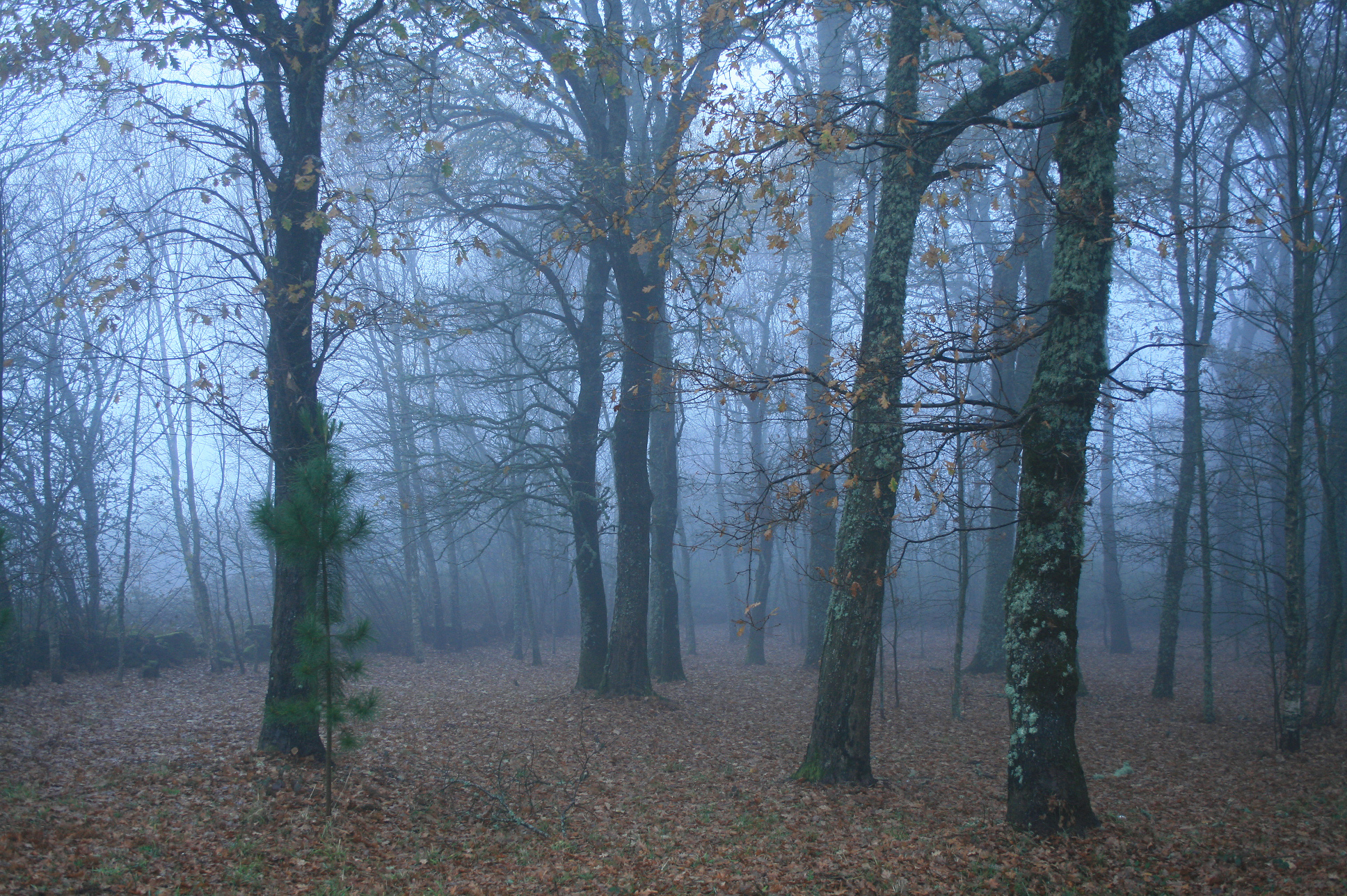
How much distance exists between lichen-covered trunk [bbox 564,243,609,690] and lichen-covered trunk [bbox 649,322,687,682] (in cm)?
168

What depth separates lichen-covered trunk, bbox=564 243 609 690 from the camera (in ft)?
38.8

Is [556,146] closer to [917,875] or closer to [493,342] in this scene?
[493,342]

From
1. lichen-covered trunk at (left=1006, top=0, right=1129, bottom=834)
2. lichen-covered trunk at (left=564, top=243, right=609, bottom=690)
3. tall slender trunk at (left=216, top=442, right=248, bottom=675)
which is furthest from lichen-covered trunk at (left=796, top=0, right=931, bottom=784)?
tall slender trunk at (left=216, top=442, right=248, bottom=675)

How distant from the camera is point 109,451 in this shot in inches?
579

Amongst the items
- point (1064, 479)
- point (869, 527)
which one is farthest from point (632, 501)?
point (1064, 479)

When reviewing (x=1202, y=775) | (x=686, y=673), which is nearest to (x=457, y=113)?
(x=686, y=673)

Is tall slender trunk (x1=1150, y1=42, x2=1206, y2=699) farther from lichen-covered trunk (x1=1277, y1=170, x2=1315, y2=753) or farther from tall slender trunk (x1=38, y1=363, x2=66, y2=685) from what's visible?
tall slender trunk (x1=38, y1=363, x2=66, y2=685)

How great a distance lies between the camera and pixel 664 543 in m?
14.4

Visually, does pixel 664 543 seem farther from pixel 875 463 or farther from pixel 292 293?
pixel 292 293

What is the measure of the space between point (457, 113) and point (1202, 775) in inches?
536

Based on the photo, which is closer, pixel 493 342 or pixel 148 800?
pixel 148 800

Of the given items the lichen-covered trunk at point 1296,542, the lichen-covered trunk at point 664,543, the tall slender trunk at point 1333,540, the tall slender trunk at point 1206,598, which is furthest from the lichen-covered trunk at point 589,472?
the tall slender trunk at point 1333,540

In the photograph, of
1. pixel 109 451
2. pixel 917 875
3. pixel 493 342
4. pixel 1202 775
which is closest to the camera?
pixel 917 875

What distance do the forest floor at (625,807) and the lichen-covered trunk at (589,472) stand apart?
1.16m
